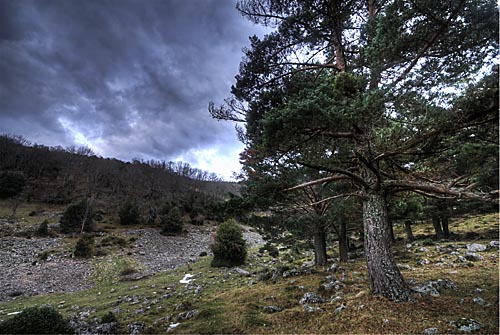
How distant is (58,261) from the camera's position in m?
16.4

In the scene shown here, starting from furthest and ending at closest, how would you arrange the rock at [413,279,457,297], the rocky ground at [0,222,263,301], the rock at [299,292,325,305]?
the rocky ground at [0,222,263,301] → the rock at [299,292,325,305] → the rock at [413,279,457,297]

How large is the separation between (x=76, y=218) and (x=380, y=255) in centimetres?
2889

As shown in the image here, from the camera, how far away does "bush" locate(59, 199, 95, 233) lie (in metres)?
23.6

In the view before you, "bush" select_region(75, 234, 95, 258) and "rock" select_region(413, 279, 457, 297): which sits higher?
"rock" select_region(413, 279, 457, 297)

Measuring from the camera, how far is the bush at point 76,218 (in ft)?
77.6

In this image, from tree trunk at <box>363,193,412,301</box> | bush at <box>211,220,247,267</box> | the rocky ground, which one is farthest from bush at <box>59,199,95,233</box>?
tree trunk at <box>363,193,412,301</box>

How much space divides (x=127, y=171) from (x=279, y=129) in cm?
5441

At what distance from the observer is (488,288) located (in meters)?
5.20

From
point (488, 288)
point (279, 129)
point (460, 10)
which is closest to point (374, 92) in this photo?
point (279, 129)

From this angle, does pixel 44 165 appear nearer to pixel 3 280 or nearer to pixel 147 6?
pixel 3 280

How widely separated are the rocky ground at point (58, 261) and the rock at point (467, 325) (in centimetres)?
1474

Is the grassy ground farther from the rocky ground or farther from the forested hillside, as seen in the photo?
the forested hillside

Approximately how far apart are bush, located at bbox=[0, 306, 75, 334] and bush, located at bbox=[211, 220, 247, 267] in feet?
32.2

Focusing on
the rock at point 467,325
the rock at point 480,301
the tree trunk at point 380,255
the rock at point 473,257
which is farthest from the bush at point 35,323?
the rock at point 473,257
